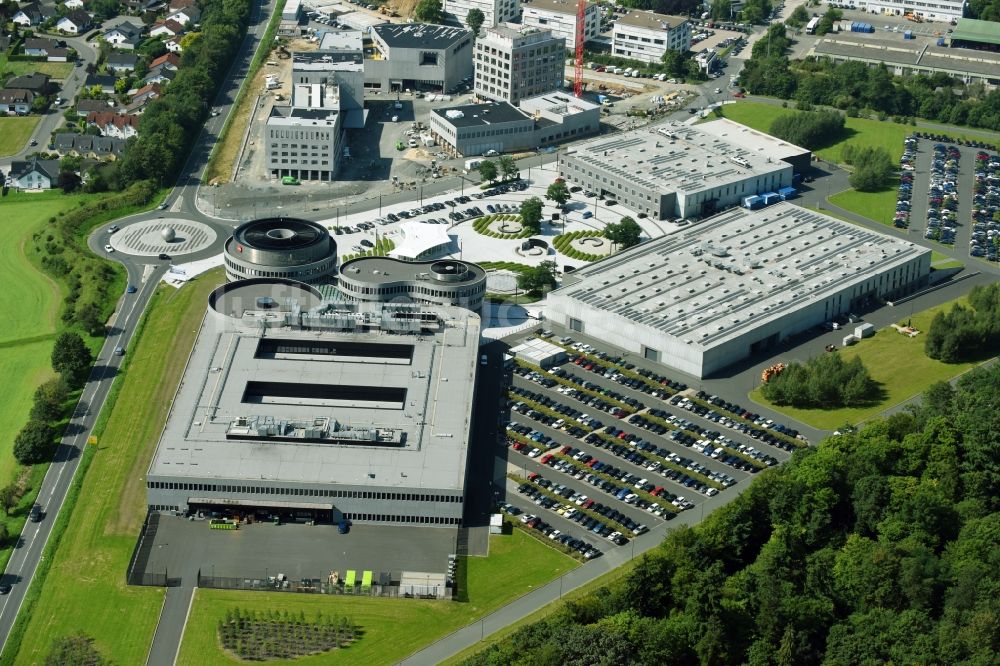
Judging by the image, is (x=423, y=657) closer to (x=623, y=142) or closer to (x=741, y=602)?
(x=741, y=602)

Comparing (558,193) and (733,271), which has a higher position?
(558,193)

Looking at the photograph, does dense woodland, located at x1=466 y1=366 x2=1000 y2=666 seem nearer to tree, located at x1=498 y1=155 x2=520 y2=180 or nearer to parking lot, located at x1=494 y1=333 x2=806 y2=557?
parking lot, located at x1=494 y1=333 x2=806 y2=557

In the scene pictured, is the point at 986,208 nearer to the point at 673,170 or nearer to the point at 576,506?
the point at 673,170

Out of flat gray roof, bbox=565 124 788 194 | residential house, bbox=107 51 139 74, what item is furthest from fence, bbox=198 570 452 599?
residential house, bbox=107 51 139 74

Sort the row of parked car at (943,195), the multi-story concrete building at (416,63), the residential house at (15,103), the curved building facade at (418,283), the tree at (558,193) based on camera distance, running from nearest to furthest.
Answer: the curved building facade at (418,283) < the row of parked car at (943,195) < the tree at (558,193) < the residential house at (15,103) < the multi-story concrete building at (416,63)

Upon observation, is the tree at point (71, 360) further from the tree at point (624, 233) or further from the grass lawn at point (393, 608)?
the tree at point (624, 233)

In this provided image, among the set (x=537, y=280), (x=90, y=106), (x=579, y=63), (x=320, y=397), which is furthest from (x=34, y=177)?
(x=579, y=63)

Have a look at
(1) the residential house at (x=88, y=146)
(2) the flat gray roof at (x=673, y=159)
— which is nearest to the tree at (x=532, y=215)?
(2) the flat gray roof at (x=673, y=159)
